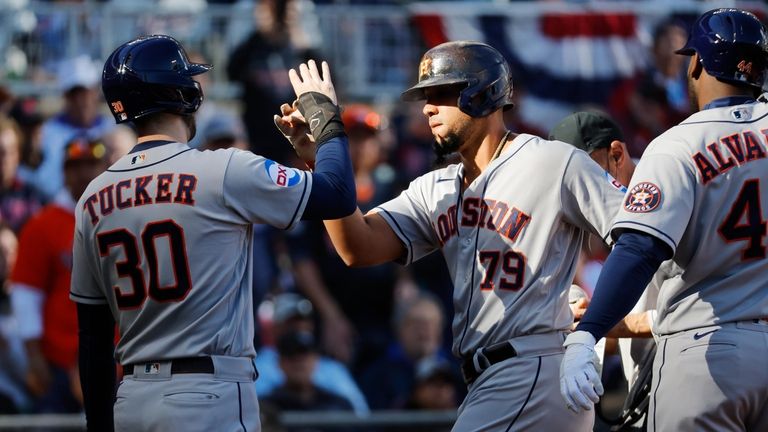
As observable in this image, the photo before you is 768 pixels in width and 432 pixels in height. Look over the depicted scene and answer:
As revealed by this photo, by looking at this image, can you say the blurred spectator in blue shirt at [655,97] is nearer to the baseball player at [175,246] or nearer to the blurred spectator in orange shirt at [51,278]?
the blurred spectator in orange shirt at [51,278]

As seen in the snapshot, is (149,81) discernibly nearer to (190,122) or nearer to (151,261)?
(190,122)

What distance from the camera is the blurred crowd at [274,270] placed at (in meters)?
8.91

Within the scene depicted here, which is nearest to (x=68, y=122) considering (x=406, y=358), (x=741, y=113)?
(x=406, y=358)

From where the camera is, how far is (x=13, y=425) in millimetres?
8750

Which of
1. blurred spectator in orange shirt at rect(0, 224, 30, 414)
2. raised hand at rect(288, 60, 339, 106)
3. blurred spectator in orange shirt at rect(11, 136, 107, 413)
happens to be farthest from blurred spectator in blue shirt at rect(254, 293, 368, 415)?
raised hand at rect(288, 60, 339, 106)

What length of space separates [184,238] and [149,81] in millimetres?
644

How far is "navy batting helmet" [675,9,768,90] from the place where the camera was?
4.46 metres

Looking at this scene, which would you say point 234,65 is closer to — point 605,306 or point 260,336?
point 260,336

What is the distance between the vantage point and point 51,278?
8867 mm

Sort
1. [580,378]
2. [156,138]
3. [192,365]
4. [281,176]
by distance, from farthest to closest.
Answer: [156,138] → [281,176] → [192,365] → [580,378]

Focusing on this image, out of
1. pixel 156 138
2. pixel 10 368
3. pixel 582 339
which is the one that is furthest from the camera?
pixel 10 368

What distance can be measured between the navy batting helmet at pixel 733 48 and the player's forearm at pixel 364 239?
151 cm

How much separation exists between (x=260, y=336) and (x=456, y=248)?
484cm

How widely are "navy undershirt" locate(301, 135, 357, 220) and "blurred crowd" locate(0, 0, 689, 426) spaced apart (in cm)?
461
